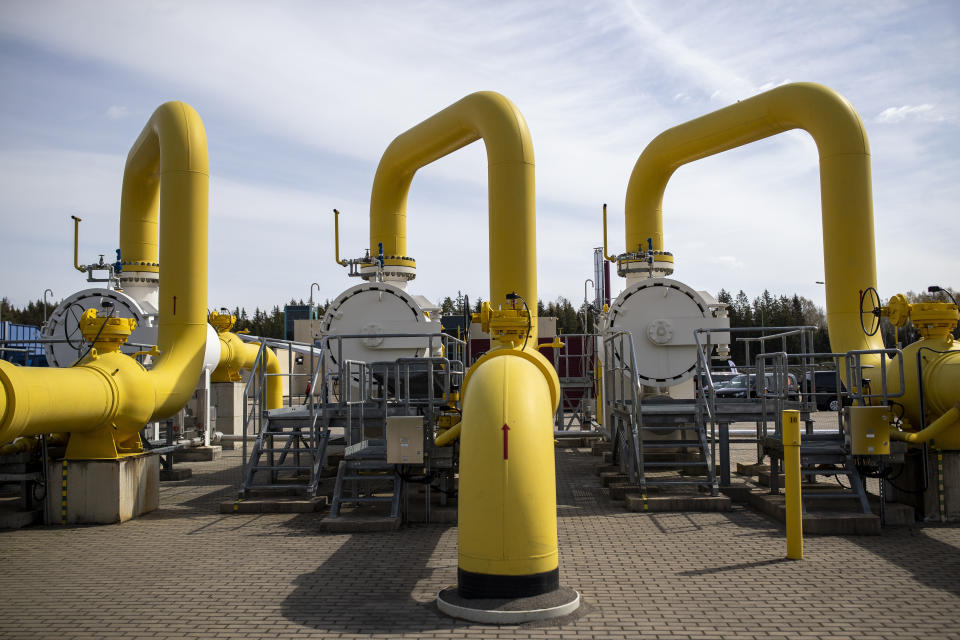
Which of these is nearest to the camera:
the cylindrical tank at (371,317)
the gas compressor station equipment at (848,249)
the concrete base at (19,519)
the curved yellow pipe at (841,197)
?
the gas compressor station equipment at (848,249)

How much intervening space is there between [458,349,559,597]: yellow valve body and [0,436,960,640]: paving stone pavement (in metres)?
0.41

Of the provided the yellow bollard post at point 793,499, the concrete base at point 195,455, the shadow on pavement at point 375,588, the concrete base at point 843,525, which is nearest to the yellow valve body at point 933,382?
the concrete base at point 843,525

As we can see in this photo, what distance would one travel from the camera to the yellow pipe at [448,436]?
1005 cm

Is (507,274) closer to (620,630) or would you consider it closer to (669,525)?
(669,525)

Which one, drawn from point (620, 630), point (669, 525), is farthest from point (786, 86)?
point (620, 630)

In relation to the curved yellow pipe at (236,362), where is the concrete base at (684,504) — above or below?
below

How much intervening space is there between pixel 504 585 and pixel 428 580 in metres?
1.43

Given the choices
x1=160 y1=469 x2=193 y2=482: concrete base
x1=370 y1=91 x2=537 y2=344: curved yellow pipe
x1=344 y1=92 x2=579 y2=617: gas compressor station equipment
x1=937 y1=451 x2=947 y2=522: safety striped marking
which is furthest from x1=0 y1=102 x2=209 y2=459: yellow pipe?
x1=937 y1=451 x2=947 y2=522: safety striped marking

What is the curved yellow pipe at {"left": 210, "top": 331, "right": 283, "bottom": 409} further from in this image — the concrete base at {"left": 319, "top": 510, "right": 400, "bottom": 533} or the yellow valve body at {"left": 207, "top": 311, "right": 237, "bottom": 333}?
the concrete base at {"left": 319, "top": 510, "right": 400, "bottom": 533}

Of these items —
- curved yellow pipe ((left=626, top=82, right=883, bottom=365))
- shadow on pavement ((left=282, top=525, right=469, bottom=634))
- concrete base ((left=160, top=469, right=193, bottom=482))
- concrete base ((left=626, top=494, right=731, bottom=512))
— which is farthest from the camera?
concrete base ((left=160, top=469, right=193, bottom=482))

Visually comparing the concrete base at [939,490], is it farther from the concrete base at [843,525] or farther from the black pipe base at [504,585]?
the black pipe base at [504,585]

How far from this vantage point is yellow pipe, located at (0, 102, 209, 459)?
921 centimetres

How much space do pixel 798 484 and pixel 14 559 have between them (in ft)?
27.8

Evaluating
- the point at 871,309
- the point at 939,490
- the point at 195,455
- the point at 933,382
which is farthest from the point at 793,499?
the point at 195,455
